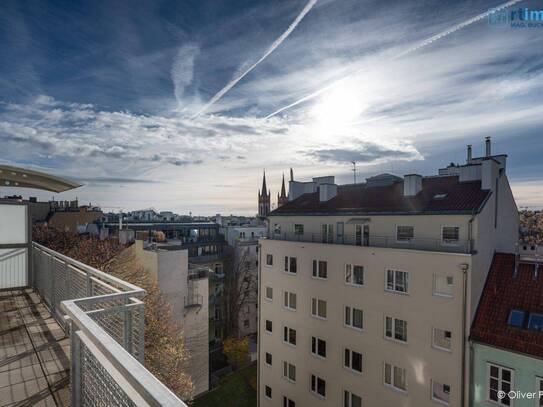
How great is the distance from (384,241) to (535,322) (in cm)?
672

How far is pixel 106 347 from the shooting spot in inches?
84.3

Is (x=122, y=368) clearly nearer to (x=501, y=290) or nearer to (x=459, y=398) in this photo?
(x=459, y=398)

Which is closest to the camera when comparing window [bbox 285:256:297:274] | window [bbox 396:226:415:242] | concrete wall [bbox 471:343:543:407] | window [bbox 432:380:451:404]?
concrete wall [bbox 471:343:543:407]

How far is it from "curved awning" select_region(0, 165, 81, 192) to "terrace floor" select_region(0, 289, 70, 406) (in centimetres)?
354

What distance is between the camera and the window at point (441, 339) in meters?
13.0

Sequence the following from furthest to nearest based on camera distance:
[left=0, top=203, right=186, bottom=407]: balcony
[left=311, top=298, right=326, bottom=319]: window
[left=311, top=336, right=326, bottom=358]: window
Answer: [left=311, top=298, right=326, bottom=319]: window
[left=311, top=336, right=326, bottom=358]: window
[left=0, top=203, right=186, bottom=407]: balcony

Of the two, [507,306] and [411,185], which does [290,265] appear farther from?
[507,306]

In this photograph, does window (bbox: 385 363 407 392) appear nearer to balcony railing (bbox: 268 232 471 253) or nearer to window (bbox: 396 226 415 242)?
balcony railing (bbox: 268 232 471 253)

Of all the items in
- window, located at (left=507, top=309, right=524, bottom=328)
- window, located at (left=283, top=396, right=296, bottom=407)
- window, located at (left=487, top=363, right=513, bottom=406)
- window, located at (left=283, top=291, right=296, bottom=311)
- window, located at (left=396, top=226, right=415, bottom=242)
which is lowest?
window, located at (left=283, top=396, right=296, bottom=407)

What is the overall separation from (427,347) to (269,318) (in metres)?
10.0

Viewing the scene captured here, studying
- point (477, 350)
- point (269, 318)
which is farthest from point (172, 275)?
point (477, 350)

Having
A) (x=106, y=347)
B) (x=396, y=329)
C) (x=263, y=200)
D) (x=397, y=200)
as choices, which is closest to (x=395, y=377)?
(x=396, y=329)

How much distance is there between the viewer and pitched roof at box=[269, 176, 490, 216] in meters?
14.8

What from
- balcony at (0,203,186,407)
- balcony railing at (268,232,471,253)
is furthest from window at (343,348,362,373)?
balcony at (0,203,186,407)
